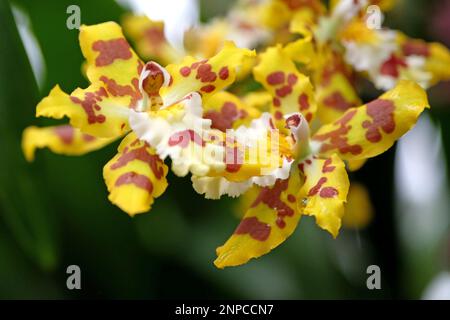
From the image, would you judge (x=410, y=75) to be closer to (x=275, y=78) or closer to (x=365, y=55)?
(x=365, y=55)

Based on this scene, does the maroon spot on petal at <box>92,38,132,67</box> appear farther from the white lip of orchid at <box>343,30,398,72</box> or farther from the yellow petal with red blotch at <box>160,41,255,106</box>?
the white lip of orchid at <box>343,30,398,72</box>

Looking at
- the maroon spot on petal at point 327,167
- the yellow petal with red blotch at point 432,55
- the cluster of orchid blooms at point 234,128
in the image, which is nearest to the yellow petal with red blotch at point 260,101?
the cluster of orchid blooms at point 234,128

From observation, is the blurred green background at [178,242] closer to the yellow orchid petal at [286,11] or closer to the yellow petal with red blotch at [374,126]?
the yellow orchid petal at [286,11]

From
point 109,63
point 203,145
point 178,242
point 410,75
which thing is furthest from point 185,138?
point 178,242

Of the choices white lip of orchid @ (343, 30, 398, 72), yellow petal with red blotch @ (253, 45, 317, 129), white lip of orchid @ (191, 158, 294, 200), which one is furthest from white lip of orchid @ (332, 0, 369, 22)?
white lip of orchid @ (191, 158, 294, 200)

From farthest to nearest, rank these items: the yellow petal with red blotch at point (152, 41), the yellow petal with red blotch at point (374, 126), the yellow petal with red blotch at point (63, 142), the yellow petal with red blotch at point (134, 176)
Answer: the yellow petal with red blotch at point (152, 41) → the yellow petal with red blotch at point (63, 142) → the yellow petal with red blotch at point (374, 126) → the yellow petal with red blotch at point (134, 176)

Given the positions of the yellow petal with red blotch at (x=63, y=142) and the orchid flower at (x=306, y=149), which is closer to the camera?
the orchid flower at (x=306, y=149)

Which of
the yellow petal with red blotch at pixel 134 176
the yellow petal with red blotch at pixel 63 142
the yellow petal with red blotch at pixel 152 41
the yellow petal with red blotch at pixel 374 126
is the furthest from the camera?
the yellow petal with red blotch at pixel 152 41
